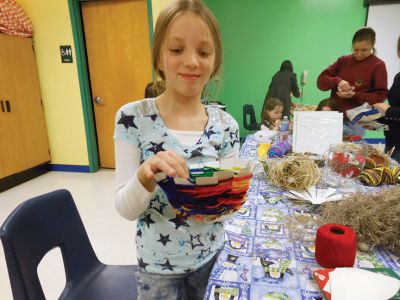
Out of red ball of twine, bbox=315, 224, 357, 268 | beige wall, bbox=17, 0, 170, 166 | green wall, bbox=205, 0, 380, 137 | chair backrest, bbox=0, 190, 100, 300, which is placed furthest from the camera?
green wall, bbox=205, 0, 380, 137

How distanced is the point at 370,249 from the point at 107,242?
1.86m

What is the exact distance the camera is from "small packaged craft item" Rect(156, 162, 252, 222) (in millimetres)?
553

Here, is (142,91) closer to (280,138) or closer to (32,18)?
(32,18)

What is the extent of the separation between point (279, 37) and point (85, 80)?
3163mm

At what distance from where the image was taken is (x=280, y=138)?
183 cm

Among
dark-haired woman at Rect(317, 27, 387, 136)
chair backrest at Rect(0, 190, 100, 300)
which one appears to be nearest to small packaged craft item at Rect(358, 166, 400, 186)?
dark-haired woman at Rect(317, 27, 387, 136)

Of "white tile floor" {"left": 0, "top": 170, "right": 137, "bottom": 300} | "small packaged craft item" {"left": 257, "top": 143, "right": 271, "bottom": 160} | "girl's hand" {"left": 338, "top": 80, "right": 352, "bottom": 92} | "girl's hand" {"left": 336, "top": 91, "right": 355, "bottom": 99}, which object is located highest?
"girl's hand" {"left": 338, "top": 80, "right": 352, "bottom": 92}

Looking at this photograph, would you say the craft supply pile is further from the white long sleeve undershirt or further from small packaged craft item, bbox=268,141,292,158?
the white long sleeve undershirt

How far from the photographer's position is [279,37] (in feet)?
15.4

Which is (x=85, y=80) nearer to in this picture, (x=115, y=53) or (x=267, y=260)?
(x=115, y=53)

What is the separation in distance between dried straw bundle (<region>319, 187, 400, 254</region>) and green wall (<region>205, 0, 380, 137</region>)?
13.9ft

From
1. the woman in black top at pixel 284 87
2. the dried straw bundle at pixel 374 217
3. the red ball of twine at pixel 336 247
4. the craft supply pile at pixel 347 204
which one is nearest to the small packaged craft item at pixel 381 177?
the craft supply pile at pixel 347 204

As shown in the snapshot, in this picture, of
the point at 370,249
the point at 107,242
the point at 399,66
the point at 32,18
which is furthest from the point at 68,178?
the point at 399,66

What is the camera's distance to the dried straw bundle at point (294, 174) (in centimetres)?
116
